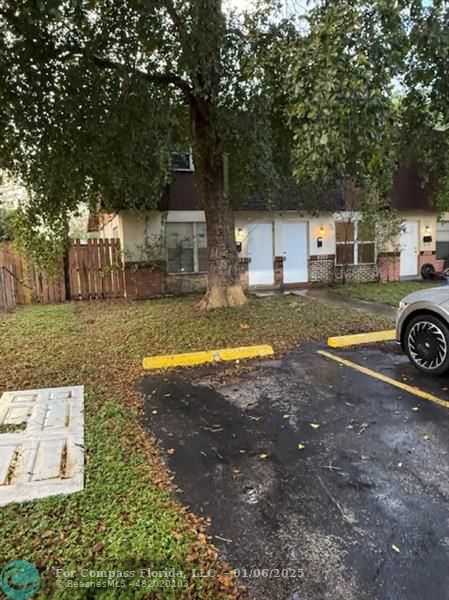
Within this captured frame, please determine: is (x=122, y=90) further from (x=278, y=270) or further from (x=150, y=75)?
(x=278, y=270)

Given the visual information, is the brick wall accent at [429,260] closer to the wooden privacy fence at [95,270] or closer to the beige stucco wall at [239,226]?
the beige stucco wall at [239,226]

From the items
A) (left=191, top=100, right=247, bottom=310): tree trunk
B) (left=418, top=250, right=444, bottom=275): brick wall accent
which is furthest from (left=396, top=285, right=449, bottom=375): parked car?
(left=418, top=250, right=444, bottom=275): brick wall accent

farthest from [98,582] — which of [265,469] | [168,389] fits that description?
[168,389]

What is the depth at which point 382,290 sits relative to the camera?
12125mm

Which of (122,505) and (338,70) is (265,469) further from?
(338,70)

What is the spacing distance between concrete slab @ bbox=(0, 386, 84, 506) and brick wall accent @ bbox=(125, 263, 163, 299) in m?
7.53

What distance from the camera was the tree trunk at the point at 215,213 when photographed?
799 cm

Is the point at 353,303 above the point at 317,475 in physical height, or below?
above

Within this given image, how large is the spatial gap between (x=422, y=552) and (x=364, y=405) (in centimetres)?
203

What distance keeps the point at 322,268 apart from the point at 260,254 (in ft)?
7.65

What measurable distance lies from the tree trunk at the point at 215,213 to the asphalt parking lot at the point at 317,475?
401cm

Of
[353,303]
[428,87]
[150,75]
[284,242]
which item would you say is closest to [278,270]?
[284,242]

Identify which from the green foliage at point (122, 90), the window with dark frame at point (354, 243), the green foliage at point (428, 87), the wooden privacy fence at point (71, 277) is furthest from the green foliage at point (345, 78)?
the window with dark frame at point (354, 243)

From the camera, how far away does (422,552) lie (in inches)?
86.8
